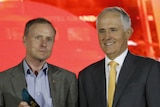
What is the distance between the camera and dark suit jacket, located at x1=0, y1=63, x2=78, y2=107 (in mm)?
2328

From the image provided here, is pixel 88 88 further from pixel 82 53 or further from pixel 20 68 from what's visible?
pixel 82 53

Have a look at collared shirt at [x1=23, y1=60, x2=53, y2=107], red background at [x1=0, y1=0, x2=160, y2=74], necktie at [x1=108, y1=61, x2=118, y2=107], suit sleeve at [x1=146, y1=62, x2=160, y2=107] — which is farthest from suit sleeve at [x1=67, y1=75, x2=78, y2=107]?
red background at [x1=0, y1=0, x2=160, y2=74]

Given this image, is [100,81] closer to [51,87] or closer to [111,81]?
[111,81]

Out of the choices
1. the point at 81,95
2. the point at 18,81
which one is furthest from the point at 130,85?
the point at 18,81

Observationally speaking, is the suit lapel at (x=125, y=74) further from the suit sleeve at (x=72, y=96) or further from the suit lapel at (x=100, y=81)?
the suit sleeve at (x=72, y=96)

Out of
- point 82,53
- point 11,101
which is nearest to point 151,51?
point 82,53

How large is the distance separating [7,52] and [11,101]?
1209 millimetres

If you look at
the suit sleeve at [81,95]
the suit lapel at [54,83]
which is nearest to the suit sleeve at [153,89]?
the suit sleeve at [81,95]

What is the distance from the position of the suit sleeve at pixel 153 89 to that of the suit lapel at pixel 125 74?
Result: 13 centimetres

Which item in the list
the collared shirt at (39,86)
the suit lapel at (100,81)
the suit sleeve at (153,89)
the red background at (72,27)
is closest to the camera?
the suit sleeve at (153,89)

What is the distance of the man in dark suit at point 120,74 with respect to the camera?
2176mm

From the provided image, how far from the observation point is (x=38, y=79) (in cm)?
239

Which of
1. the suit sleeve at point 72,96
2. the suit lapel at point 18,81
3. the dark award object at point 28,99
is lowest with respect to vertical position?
the suit sleeve at point 72,96

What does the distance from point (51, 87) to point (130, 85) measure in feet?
1.58
